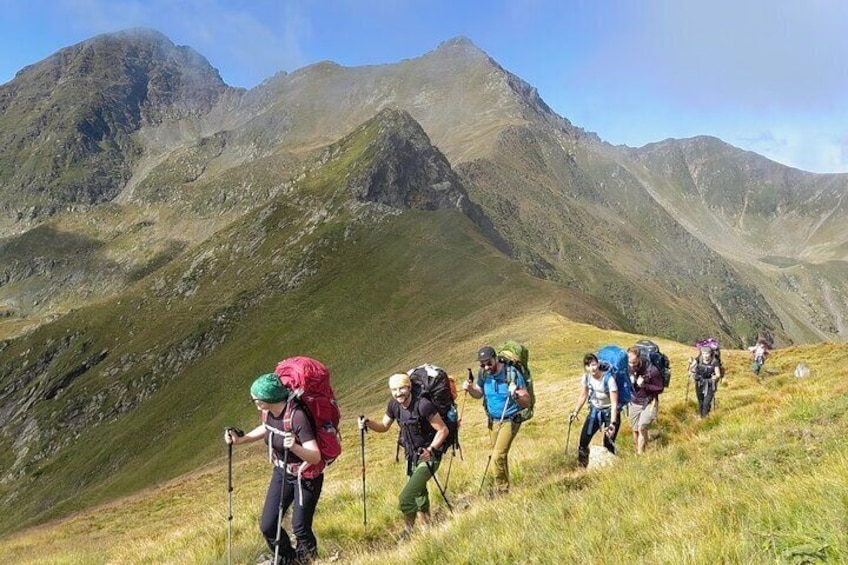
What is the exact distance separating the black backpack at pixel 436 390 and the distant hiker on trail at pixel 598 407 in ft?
13.6

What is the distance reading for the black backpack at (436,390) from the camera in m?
8.33

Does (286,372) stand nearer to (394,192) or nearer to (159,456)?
(159,456)

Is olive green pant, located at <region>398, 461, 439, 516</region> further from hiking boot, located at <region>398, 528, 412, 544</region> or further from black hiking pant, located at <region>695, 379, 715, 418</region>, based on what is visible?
black hiking pant, located at <region>695, 379, 715, 418</region>

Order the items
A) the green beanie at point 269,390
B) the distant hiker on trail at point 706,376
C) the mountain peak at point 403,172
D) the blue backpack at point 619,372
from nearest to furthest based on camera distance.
A: the green beanie at point 269,390 → the blue backpack at point 619,372 → the distant hiker on trail at point 706,376 → the mountain peak at point 403,172

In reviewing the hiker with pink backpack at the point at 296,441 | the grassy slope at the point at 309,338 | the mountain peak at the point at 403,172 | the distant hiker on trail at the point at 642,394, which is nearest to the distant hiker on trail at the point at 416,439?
the hiker with pink backpack at the point at 296,441

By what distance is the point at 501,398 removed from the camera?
32.7 feet

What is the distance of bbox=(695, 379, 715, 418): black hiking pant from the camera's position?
16297 millimetres

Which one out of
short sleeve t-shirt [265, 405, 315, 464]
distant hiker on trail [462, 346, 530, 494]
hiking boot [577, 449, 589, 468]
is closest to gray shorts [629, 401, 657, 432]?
hiking boot [577, 449, 589, 468]

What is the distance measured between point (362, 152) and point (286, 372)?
393 ft

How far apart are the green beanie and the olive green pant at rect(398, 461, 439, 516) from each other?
2437 millimetres

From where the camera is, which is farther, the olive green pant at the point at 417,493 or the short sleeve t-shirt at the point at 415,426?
the short sleeve t-shirt at the point at 415,426

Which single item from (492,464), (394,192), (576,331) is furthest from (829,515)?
(394,192)

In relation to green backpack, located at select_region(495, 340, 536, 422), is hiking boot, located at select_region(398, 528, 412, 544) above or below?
below

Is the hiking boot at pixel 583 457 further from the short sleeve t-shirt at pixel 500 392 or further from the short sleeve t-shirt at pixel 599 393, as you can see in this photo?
the short sleeve t-shirt at pixel 500 392
